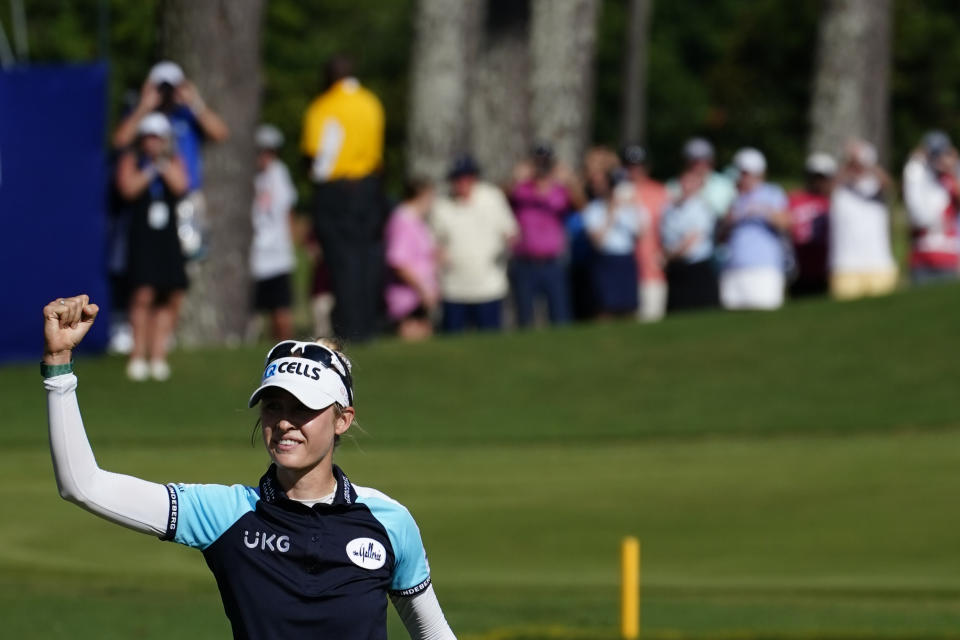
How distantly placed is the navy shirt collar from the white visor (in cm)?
25

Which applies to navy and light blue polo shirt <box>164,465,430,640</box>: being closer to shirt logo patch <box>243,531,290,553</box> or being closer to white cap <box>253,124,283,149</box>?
shirt logo patch <box>243,531,290,553</box>

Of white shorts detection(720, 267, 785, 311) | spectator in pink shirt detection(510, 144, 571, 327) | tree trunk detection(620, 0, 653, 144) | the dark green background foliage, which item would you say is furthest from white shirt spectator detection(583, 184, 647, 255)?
the dark green background foliage

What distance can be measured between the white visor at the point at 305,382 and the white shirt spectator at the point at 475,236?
45.0 feet

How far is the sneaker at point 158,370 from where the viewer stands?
16891 millimetres

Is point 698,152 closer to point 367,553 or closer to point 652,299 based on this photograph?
point 652,299

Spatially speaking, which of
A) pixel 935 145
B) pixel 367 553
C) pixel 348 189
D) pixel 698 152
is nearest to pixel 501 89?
pixel 698 152

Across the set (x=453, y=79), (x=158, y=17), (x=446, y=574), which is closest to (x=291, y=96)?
(x=453, y=79)

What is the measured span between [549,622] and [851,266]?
10397 millimetres

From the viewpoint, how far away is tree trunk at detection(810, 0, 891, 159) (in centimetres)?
2642

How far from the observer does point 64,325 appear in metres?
4.98

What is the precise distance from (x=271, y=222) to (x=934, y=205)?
20.0 ft

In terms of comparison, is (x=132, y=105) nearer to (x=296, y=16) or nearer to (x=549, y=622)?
(x=549, y=622)

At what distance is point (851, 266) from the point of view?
64.6 feet

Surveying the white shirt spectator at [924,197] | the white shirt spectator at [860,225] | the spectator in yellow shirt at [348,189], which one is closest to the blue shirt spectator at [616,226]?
the white shirt spectator at [860,225]
